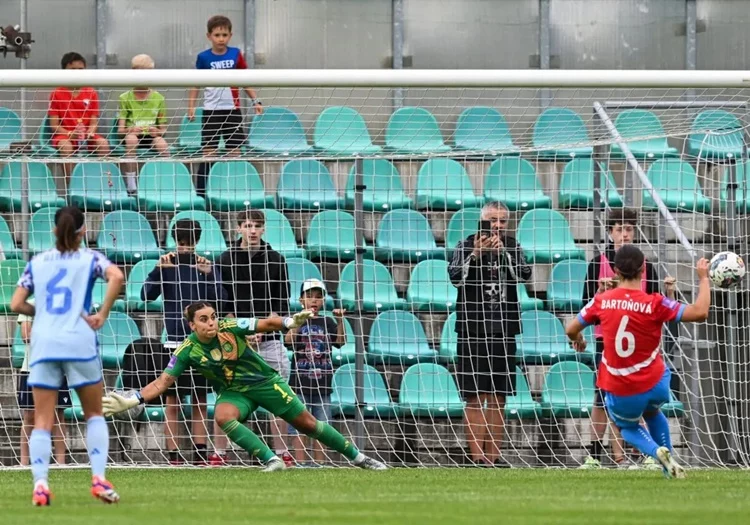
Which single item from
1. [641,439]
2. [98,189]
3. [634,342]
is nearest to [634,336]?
[634,342]

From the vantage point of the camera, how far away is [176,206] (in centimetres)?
1293

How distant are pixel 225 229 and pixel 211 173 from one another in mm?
541

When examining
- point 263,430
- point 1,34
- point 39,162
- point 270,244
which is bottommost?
point 263,430

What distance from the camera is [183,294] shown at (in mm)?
11906

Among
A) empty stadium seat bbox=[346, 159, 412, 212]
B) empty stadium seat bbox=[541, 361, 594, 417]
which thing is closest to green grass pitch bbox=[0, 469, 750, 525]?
empty stadium seat bbox=[541, 361, 594, 417]

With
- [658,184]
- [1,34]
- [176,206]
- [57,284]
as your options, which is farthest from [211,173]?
[57,284]

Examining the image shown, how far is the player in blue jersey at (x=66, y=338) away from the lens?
25.2 feet

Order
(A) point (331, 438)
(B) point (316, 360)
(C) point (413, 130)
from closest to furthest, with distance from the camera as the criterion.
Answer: (A) point (331, 438)
(B) point (316, 360)
(C) point (413, 130)

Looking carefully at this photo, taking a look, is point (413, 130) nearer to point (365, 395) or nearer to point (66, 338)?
point (365, 395)

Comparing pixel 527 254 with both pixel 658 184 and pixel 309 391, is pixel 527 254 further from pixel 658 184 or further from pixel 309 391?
pixel 309 391

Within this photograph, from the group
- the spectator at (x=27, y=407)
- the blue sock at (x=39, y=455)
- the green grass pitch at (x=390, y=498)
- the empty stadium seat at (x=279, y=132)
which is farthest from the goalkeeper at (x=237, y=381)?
the blue sock at (x=39, y=455)

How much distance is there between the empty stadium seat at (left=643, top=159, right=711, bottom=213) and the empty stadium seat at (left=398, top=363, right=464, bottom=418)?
102 inches

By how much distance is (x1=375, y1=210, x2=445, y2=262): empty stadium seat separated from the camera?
42.3 feet

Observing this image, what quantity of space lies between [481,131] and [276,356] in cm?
361
